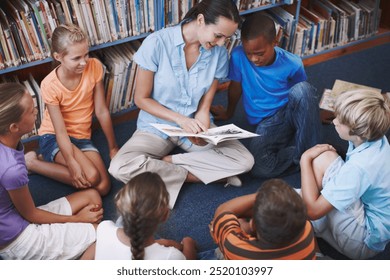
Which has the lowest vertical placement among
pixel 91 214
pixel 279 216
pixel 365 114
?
pixel 91 214

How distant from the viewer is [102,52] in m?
2.62

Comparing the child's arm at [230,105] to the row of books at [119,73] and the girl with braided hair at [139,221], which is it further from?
the girl with braided hair at [139,221]

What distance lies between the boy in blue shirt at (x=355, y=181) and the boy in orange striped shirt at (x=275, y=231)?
0.96 feet

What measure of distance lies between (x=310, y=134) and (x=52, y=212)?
1197 millimetres

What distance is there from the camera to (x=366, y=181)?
1688 mm

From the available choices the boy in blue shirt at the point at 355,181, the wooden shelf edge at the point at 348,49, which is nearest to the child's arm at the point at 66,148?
the boy in blue shirt at the point at 355,181

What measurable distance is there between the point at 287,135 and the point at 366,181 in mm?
782

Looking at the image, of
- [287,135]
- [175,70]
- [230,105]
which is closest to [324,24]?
[230,105]

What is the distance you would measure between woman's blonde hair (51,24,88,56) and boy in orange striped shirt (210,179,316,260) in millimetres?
1111

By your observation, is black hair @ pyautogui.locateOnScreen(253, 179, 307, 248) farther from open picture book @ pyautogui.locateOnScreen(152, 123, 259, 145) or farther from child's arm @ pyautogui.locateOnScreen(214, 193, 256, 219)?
open picture book @ pyautogui.locateOnScreen(152, 123, 259, 145)

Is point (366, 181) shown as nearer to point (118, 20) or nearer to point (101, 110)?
point (101, 110)

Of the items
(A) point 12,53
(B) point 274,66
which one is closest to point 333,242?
(B) point 274,66

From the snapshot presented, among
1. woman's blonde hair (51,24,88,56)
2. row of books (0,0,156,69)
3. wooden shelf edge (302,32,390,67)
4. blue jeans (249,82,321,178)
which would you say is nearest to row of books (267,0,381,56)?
wooden shelf edge (302,32,390,67)

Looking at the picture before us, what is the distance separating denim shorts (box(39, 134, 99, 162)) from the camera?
231cm
